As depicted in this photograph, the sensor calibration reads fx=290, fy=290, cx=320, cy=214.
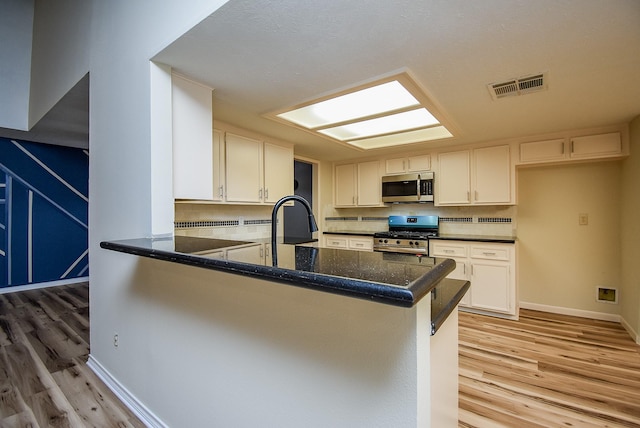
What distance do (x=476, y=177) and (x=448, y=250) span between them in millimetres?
1007

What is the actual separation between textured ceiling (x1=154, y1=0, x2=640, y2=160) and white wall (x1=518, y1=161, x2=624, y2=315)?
1.16 m

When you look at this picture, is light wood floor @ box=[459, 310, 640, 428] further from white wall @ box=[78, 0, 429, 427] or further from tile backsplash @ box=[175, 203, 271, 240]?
tile backsplash @ box=[175, 203, 271, 240]

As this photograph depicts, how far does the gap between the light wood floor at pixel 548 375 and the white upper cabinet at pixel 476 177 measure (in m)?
1.50

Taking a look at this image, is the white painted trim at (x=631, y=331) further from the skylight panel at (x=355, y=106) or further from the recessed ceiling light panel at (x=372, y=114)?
the skylight panel at (x=355, y=106)

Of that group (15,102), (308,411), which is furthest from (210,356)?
(15,102)

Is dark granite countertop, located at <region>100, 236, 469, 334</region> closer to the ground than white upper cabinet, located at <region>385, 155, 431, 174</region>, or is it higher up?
closer to the ground

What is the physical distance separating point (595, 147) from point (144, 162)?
4237mm

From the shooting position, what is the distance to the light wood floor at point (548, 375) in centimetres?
176

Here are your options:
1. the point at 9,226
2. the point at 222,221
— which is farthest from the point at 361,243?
the point at 9,226

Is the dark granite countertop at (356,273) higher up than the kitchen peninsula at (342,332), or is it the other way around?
the dark granite countertop at (356,273)

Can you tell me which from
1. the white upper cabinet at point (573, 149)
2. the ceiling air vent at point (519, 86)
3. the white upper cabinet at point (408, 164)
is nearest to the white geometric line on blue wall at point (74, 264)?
the white upper cabinet at point (408, 164)

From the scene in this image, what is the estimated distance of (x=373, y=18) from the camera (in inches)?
54.5

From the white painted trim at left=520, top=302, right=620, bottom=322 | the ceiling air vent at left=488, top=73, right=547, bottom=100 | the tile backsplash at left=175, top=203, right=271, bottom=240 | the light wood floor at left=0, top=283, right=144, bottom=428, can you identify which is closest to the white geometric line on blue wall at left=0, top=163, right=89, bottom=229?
the light wood floor at left=0, top=283, right=144, bottom=428

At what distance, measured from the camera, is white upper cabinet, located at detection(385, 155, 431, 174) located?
162 inches
